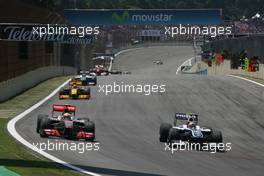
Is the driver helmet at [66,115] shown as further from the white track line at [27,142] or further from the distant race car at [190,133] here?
the distant race car at [190,133]

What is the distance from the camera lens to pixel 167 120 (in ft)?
86.2

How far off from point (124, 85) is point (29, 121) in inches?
665

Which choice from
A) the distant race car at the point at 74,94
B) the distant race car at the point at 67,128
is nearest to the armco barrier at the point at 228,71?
the distant race car at the point at 74,94

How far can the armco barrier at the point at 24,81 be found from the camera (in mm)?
33156

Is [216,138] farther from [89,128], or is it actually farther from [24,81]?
[24,81]

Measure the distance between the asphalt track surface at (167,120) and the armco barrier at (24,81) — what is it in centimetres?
226

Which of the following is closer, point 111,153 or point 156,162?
point 156,162

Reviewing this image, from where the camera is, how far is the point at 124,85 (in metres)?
41.0

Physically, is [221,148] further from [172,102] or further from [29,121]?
[172,102]

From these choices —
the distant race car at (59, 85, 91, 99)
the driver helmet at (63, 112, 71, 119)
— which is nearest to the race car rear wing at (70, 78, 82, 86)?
the distant race car at (59, 85, 91, 99)

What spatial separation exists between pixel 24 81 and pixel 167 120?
14700mm

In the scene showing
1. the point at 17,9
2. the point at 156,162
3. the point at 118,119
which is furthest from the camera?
the point at 17,9

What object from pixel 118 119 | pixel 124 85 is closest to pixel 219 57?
pixel 124 85

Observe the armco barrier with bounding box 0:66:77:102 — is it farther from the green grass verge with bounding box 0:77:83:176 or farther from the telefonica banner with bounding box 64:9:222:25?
the telefonica banner with bounding box 64:9:222:25
